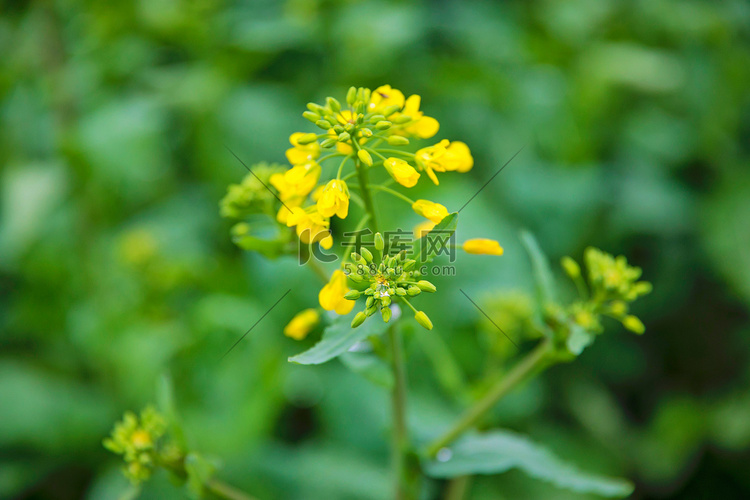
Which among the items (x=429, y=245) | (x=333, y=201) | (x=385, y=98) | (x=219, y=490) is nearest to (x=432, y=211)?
(x=429, y=245)

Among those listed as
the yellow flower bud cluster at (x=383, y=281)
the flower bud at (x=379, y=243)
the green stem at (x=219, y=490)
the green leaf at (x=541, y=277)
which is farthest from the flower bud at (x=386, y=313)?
the green stem at (x=219, y=490)

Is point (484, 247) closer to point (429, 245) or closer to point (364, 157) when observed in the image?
point (429, 245)

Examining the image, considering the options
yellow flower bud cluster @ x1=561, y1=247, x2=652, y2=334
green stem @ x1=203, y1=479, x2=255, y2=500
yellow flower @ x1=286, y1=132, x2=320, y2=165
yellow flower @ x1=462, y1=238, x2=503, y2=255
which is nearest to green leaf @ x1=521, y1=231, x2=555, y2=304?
yellow flower bud cluster @ x1=561, y1=247, x2=652, y2=334

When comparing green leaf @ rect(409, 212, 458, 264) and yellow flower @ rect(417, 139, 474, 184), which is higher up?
yellow flower @ rect(417, 139, 474, 184)

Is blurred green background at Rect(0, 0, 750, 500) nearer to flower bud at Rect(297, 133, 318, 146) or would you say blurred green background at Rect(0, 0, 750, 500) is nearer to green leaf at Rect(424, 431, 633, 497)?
green leaf at Rect(424, 431, 633, 497)

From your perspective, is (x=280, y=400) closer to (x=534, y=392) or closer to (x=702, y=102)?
(x=534, y=392)

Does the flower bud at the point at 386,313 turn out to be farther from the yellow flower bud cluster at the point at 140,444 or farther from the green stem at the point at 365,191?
the yellow flower bud cluster at the point at 140,444
